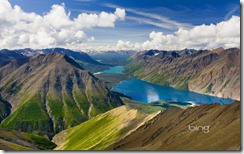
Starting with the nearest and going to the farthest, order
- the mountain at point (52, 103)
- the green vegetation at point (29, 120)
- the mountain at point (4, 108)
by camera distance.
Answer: the green vegetation at point (29, 120) → the mountain at point (52, 103) → the mountain at point (4, 108)

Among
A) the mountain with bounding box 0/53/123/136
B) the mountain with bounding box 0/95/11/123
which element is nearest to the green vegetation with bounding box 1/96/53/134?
the mountain with bounding box 0/53/123/136

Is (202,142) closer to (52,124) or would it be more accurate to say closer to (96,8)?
(96,8)

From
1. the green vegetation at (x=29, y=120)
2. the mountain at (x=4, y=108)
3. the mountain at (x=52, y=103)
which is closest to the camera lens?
the green vegetation at (x=29, y=120)

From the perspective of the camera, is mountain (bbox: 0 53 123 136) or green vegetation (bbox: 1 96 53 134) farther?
mountain (bbox: 0 53 123 136)

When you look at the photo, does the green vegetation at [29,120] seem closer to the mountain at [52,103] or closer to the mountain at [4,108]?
the mountain at [52,103]

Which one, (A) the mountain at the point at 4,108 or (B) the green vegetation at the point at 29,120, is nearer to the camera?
(B) the green vegetation at the point at 29,120

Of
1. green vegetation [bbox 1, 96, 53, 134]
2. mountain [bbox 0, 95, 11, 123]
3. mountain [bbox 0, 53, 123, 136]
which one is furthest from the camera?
mountain [bbox 0, 95, 11, 123]

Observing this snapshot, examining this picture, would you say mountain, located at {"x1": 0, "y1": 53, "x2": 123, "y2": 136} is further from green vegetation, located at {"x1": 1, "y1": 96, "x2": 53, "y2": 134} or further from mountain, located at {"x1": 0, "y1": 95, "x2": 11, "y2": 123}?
mountain, located at {"x1": 0, "y1": 95, "x2": 11, "y2": 123}

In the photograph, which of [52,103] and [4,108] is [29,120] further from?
[4,108]

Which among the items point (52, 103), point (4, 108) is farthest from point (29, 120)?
point (4, 108)

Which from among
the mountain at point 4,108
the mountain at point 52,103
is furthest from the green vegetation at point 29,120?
the mountain at point 4,108

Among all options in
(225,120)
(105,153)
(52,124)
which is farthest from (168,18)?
(52,124)
